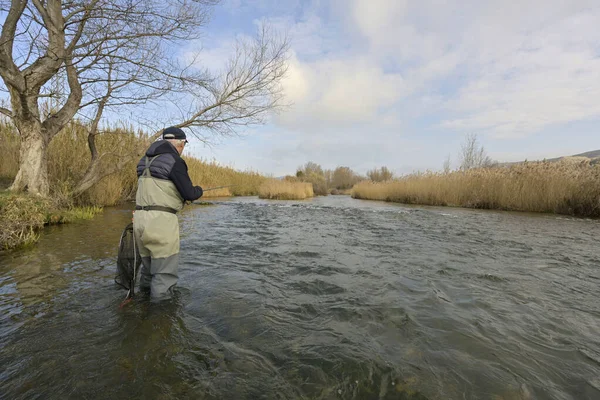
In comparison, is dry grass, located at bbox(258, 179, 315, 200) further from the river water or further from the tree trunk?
the river water

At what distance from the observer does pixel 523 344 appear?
2.50 metres

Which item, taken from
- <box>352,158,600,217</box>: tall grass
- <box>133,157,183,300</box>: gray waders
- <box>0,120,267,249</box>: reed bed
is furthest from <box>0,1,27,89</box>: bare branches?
<box>352,158,600,217</box>: tall grass

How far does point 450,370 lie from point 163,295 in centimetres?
283

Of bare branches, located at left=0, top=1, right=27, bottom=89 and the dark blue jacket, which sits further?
bare branches, located at left=0, top=1, right=27, bottom=89

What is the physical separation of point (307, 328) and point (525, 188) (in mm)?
14428

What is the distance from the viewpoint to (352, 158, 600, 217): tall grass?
1150cm

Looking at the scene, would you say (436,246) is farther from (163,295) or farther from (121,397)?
(121,397)

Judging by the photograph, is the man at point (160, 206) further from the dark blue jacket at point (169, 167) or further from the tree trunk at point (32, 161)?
the tree trunk at point (32, 161)

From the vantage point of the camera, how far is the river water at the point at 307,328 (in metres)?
1.97

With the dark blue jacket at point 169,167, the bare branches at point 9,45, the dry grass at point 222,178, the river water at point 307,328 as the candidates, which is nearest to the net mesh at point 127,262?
the river water at point 307,328

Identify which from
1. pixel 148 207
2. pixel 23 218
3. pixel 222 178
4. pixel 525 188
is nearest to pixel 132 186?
pixel 23 218

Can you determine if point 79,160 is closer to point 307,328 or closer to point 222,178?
point 307,328

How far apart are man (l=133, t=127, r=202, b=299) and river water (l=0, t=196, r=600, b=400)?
44cm

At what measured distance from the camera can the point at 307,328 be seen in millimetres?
2746
